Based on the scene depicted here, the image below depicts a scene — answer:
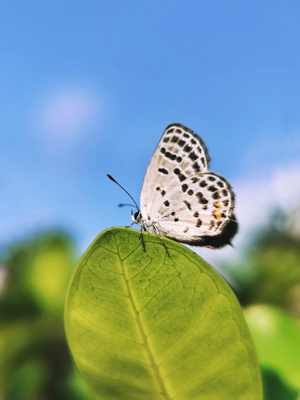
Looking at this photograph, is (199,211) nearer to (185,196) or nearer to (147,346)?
(185,196)

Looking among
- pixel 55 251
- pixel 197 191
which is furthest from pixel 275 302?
pixel 55 251

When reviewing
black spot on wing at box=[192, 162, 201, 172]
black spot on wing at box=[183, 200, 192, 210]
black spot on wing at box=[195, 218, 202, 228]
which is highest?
black spot on wing at box=[192, 162, 201, 172]

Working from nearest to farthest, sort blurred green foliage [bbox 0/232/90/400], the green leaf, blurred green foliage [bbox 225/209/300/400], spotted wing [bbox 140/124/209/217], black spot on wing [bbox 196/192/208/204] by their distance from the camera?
the green leaf → blurred green foliage [bbox 225/209/300/400] → blurred green foliage [bbox 0/232/90/400] → spotted wing [bbox 140/124/209/217] → black spot on wing [bbox 196/192/208/204]

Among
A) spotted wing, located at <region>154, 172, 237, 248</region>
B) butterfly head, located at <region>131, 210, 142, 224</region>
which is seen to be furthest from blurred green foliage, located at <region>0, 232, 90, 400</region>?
spotted wing, located at <region>154, 172, 237, 248</region>

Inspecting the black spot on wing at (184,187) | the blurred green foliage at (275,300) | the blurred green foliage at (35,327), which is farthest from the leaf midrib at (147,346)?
the black spot on wing at (184,187)

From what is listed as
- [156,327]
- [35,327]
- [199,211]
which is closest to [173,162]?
[199,211]

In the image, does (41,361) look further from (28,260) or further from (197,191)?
(197,191)

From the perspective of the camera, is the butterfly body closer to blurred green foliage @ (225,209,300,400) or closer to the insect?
the insect
